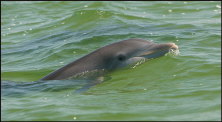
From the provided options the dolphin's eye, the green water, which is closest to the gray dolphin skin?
the dolphin's eye

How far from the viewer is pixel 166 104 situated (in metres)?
8.96

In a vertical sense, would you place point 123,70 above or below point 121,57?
below

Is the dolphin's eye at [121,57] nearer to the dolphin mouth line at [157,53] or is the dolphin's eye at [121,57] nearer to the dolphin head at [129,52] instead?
the dolphin head at [129,52]

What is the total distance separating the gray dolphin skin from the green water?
Answer: 0.20 metres

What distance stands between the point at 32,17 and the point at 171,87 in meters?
13.7

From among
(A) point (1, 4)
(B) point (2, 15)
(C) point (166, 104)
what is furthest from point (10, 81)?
(A) point (1, 4)

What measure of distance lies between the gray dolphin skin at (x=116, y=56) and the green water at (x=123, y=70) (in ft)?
0.67

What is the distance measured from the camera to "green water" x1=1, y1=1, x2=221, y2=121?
889 cm

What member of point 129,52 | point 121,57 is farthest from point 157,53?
point 121,57

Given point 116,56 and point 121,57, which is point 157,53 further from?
point 116,56

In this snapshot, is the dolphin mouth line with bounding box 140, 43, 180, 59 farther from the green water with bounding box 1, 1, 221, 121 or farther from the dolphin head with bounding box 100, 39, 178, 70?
the green water with bounding box 1, 1, 221, 121

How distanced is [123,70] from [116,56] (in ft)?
1.14

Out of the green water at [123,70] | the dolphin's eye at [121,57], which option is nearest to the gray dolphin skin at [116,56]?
the dolphin's eye at [121,57]

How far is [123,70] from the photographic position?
11766mm
